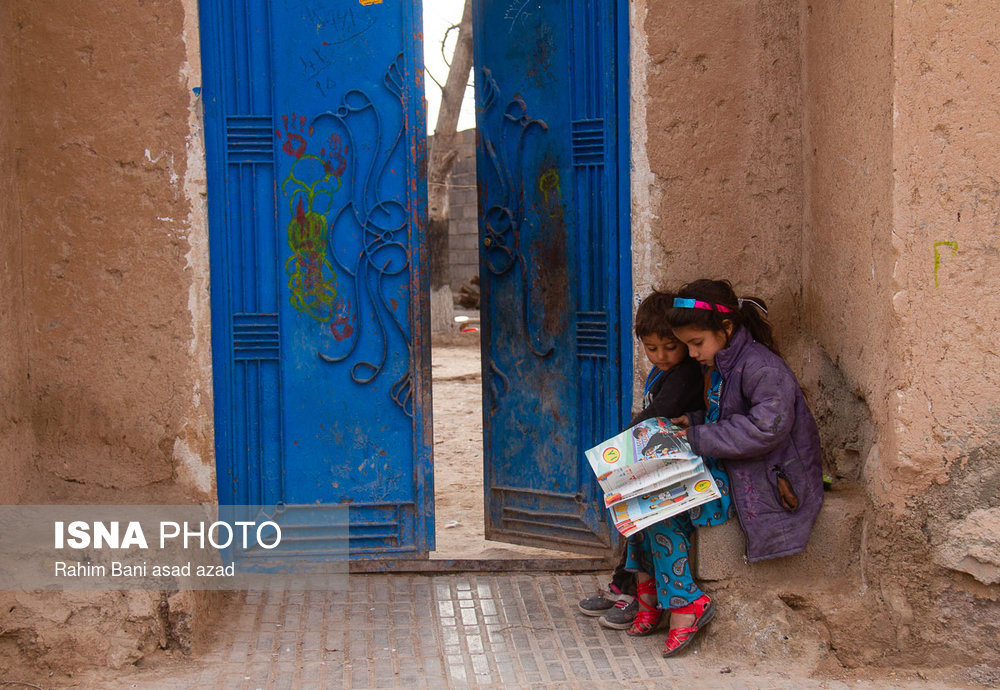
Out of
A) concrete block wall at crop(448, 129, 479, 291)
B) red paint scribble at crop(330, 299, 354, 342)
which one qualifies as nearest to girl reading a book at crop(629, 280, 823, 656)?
red paint scribble at crop(330, 299, 354, 342)

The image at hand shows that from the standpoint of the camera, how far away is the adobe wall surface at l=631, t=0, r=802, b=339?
162 inches

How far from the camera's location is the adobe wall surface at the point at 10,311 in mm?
3818

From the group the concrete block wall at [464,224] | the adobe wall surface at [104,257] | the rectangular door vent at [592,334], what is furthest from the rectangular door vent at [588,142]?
the concrete block wall at [464,224]

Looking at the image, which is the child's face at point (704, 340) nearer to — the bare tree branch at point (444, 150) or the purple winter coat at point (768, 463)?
the purple winter coat at point (768, 463)

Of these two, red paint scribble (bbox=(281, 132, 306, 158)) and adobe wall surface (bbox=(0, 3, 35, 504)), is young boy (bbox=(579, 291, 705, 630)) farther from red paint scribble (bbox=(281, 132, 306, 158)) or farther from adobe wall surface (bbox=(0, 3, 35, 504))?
adobe wall surface (bbox=(0, 3, 35, 504))

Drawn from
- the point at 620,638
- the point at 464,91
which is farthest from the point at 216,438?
the point at 464,91

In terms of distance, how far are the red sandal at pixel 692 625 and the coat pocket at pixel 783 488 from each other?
0.45 metres

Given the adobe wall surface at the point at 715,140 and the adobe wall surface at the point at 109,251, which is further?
the adobe wall surface at the point at 715,140

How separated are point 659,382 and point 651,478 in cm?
49

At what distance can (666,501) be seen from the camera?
3564 millimetres

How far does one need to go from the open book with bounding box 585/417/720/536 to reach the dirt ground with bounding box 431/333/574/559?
124 centimetres

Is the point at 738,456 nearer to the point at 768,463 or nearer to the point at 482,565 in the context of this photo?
the point at 768,463

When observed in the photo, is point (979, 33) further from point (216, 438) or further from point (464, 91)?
point (464, 91)

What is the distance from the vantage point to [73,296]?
404 centimetres
